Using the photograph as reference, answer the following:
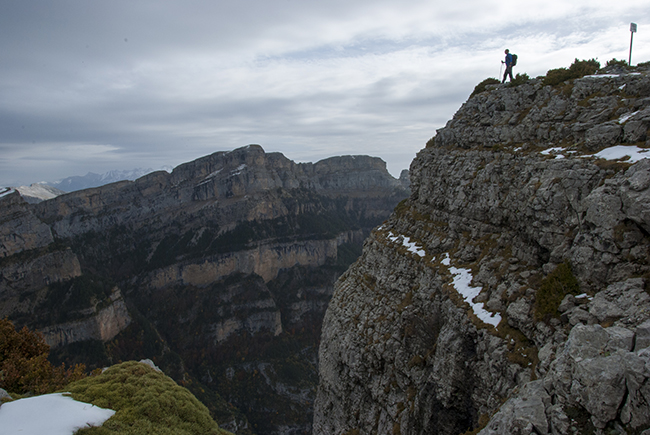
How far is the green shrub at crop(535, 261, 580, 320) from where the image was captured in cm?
1250

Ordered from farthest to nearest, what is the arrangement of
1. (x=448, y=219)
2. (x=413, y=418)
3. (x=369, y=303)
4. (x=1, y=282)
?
(x=1, y=282) → (x=369, y=303) → (x=448, y=219) → (x=413, y=418)

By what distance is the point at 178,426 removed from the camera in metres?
18.3

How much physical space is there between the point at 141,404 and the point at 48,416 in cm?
415

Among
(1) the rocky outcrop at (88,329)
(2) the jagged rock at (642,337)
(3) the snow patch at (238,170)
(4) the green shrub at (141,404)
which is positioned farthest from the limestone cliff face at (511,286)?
(3) the snow patch at (238,170)

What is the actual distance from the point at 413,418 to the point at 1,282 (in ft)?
375

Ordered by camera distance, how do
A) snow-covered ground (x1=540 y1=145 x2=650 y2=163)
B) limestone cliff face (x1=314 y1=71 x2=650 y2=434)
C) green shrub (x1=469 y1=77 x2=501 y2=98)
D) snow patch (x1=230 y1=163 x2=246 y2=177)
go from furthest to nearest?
snow patch (x1=230 y1=163 x2=246 y2=177)
green shrub (x1=469 y1=77 x2=501 y2=98)
snow-covered ground (x1=540 y1=145 x2=650 y2=163)
limestone cliff face (x1=314 y1=71 x2=650 y2=434)

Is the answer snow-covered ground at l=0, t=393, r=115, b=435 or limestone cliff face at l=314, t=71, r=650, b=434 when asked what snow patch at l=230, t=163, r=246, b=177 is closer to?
limestone cliff face at l=314, t=71, r=650, b=434

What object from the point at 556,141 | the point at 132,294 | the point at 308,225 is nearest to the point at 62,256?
the point at 132,294

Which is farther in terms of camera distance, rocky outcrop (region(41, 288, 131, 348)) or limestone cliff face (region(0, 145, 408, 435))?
limestone cliff face (region(0, 145, 408, 435))

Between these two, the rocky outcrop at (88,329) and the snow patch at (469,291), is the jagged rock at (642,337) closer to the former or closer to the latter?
the snow patch at (469,291)

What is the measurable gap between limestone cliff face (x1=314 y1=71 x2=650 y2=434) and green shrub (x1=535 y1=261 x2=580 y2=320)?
0.05m

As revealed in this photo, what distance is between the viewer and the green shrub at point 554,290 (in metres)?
12.5

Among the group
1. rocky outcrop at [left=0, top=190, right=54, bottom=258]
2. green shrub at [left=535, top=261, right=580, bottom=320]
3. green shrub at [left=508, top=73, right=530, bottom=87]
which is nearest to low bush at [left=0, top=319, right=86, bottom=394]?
green shrub at [left=535, top=261, right=580, bottom=320]

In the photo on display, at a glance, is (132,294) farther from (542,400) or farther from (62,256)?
(542,400)
